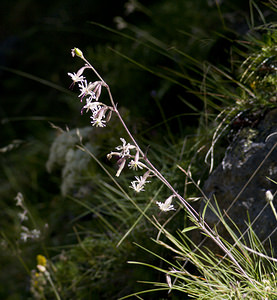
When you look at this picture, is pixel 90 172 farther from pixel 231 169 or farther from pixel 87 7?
pixel 87 7

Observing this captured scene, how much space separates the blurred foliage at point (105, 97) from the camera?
2.41m

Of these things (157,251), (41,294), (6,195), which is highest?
(157,251)

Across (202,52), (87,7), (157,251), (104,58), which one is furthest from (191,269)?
(87,7)

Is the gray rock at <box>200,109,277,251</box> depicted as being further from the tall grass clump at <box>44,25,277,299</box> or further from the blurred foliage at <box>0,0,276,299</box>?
the blurred foliage at <box>0,0,276,299</box>

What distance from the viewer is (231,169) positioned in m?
1.96

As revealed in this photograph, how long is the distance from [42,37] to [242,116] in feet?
15.5

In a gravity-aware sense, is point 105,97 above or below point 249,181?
below

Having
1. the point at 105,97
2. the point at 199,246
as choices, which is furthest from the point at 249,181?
the point at 105,97

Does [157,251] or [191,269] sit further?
[157,251]

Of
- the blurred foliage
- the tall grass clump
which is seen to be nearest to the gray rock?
the tall grass clump

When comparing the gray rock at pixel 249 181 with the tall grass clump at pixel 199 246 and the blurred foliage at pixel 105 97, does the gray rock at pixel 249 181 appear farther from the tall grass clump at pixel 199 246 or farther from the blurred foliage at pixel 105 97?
the blurred foliage at pixel 105 97

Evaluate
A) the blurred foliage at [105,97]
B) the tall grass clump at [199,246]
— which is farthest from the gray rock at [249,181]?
the blurred foliage at [105,97]

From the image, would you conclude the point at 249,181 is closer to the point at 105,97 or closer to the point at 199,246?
the point at 199,246

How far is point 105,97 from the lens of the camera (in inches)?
159
